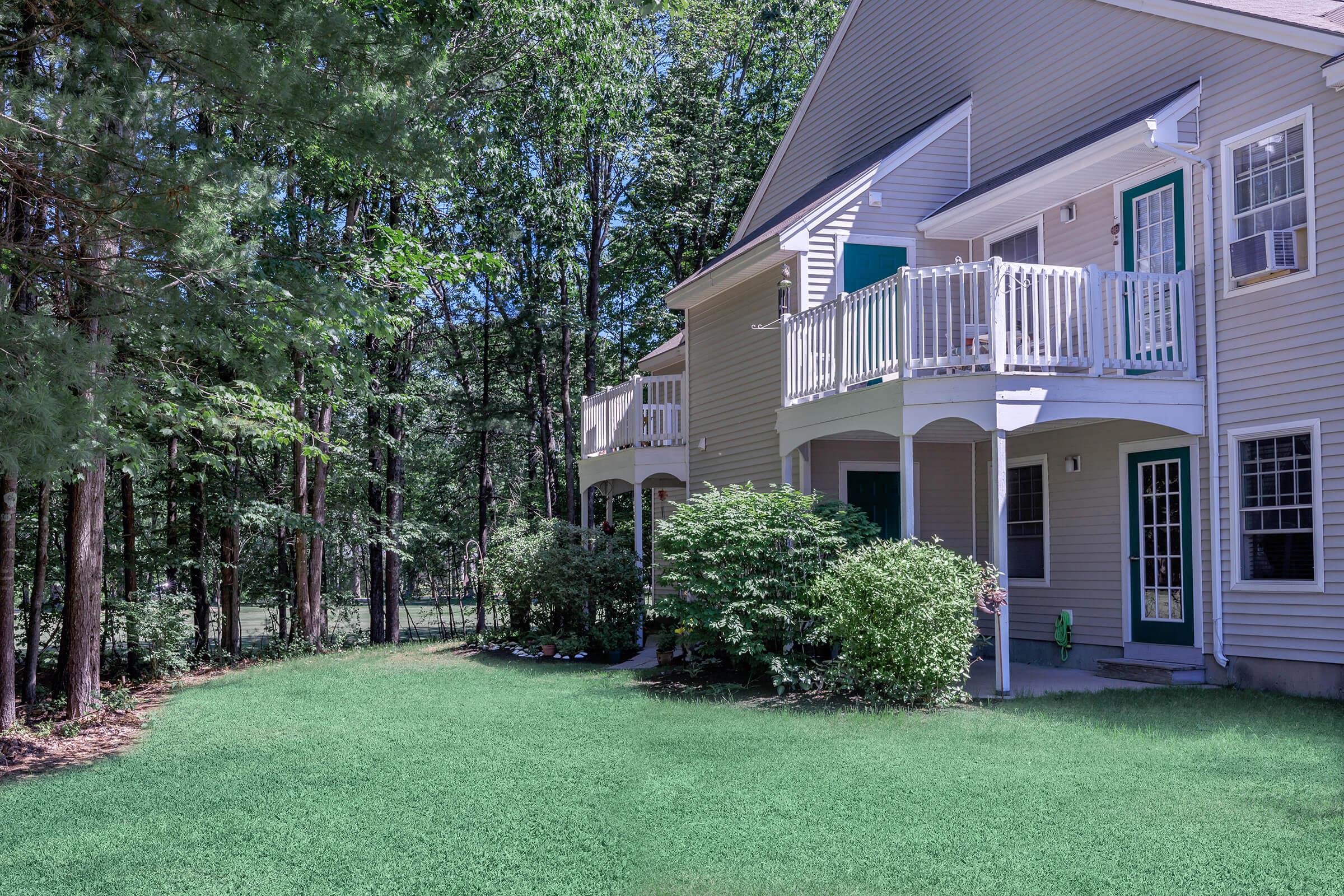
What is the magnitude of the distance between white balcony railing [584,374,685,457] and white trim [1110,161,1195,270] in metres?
7.55

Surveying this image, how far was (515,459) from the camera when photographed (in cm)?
3456

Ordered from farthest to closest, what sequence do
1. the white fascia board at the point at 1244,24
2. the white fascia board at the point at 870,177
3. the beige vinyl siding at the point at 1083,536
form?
the white fascia board at the point at 870,177, the beige vinyl siding at the point at 1083,536, the white fascia board at the point at 1244,24

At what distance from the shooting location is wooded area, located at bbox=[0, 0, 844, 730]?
23.2 ft

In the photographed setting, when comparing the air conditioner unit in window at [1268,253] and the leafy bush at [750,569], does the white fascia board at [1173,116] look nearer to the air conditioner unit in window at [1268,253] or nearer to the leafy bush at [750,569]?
the air conditioner unit in window at [1268,253]

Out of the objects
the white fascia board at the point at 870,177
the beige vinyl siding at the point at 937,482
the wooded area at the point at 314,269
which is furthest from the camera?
the beige vinyl siding at the point at 937,482

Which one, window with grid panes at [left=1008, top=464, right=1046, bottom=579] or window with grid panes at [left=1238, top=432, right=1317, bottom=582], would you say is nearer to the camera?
window with grid panes at [left=1238, top=432, right=1317, bottom=582]

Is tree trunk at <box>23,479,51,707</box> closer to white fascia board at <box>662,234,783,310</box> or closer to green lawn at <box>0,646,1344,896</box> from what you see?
green lawn at <box>0,646,1344,896</box>

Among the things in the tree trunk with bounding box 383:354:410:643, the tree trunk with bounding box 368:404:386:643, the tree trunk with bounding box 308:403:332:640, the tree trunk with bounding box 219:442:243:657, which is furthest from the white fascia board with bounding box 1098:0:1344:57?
the tree trunk with bounding box 368:404:386:643

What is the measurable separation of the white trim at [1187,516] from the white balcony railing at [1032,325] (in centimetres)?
77

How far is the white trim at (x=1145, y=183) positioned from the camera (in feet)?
Result: 32.7

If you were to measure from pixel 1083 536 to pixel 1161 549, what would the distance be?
1060mm

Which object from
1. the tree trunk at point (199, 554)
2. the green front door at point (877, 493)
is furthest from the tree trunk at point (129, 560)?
the green front door at point (877, 493)

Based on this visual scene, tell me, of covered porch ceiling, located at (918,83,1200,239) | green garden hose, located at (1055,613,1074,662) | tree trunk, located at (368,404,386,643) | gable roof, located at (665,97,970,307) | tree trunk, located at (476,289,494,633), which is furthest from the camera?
tree trunk, located at (476,289,494,633)

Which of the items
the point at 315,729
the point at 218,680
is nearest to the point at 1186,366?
the point at 315,729
